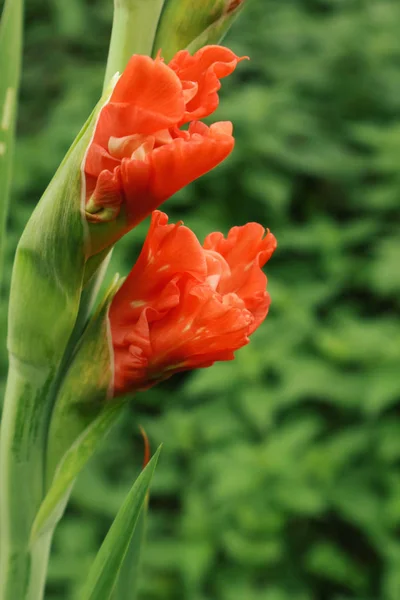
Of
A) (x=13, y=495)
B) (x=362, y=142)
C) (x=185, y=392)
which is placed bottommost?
(x=185, y=392)

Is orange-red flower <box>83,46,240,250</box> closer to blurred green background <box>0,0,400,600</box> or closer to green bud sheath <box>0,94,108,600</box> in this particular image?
green bud sheath <box>0,94,108,600</box>

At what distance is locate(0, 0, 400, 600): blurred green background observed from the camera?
4.53 feet

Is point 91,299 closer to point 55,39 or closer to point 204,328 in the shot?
point 204,328

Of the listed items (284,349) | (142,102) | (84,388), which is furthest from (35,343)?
(284,349)

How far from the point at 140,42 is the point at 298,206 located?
1583mm

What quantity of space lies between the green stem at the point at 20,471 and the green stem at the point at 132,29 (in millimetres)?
167

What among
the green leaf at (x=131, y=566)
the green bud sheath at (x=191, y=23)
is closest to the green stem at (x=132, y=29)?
the green bud sheath at (x=191, y=23)

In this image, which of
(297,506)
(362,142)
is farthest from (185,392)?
(362,142)

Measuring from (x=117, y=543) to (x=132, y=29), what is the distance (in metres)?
0.28

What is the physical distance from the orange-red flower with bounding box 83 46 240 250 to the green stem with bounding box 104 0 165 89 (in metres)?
0.04

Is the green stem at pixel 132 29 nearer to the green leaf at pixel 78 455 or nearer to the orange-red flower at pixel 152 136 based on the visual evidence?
the orange-red flower at pixel 152 136

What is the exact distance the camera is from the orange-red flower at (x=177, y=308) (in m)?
0.46

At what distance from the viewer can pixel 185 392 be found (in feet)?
5.16

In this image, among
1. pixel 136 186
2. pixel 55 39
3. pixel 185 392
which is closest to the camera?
pixel 136 186
